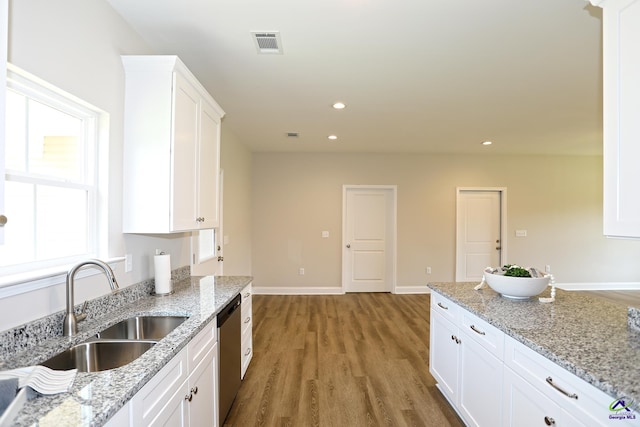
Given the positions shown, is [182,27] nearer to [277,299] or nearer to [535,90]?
[535,90]

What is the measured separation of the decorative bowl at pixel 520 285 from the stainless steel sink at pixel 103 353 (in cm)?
207

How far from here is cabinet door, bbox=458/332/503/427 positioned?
5.43 ft

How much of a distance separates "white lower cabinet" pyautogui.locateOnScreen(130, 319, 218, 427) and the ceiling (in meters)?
1.91

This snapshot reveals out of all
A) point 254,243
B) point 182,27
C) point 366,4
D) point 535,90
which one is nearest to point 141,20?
point 182,27

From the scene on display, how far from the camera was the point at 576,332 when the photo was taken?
145 centimetres

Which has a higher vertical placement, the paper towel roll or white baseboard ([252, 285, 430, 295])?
the paper towel roll

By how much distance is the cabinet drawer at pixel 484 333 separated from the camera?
1636 mm

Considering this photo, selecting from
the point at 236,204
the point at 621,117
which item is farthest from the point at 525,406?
the point at 236,204

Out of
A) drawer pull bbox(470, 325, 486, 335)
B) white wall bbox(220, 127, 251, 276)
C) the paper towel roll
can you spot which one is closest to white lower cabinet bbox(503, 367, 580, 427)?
drawer pull bbox(470, 325, 486, 335)

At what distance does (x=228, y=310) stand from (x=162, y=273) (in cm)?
54

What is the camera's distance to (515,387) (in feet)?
4.92

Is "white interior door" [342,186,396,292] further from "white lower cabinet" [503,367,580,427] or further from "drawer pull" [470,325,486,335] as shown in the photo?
"white lower cabinet" [503,367,580,427]

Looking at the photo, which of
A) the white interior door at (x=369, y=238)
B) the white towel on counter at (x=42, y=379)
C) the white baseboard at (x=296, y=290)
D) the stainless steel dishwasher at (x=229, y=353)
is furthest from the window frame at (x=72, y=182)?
the white interior door at (x=369, y=238)

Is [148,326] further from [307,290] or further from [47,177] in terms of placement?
[307,290]
